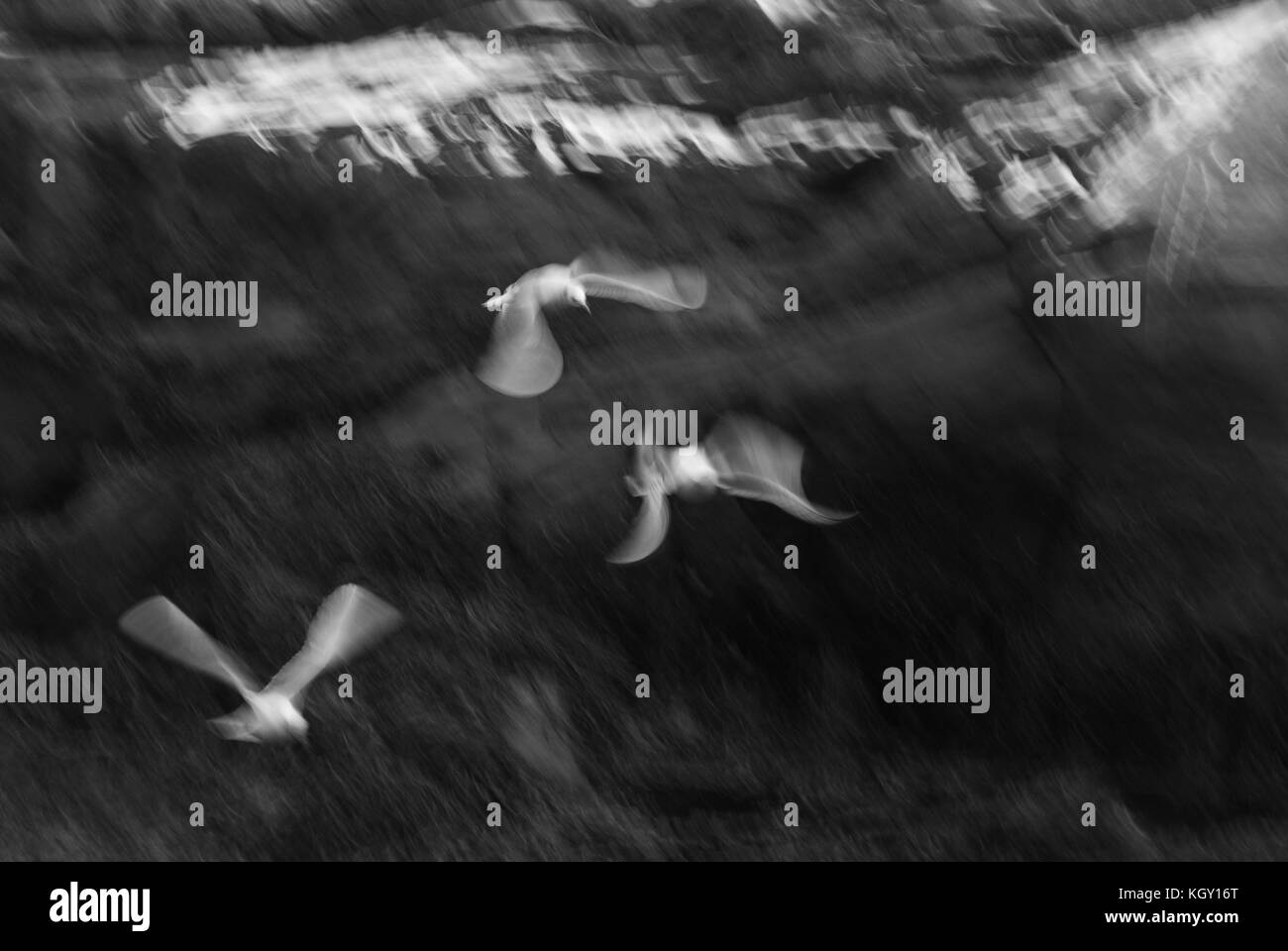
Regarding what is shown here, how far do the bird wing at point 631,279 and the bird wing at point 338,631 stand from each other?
405mm

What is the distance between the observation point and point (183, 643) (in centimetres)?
118

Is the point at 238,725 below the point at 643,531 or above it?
below

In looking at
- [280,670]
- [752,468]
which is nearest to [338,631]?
[280,670]

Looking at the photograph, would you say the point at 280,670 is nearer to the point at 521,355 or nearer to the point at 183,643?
the point at 183,643

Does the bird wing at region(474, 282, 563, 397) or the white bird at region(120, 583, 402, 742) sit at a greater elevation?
the bird wing at region(474, 282, 563, 397)

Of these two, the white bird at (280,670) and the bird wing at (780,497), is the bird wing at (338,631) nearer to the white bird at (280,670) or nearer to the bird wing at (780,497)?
the white bird at (280,670)

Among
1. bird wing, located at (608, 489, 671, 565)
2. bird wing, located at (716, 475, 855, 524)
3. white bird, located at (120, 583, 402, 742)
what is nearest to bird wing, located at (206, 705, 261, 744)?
white bird, located at (120, 583, 402, 742)

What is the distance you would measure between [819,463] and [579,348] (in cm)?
28

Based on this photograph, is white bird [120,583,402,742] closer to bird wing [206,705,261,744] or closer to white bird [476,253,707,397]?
bird wing [206,705,261,744]

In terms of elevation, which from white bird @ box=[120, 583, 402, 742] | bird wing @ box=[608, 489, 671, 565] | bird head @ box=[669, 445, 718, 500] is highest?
bird head @ box=[669, 445, 718, 500]

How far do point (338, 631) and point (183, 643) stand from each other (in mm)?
165

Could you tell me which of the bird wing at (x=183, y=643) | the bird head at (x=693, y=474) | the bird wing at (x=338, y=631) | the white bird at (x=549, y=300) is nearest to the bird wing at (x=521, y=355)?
the white bird at (x=549, y=300)

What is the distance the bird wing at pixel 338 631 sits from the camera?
1.18 m

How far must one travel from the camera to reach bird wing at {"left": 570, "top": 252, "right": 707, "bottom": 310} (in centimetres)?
117
